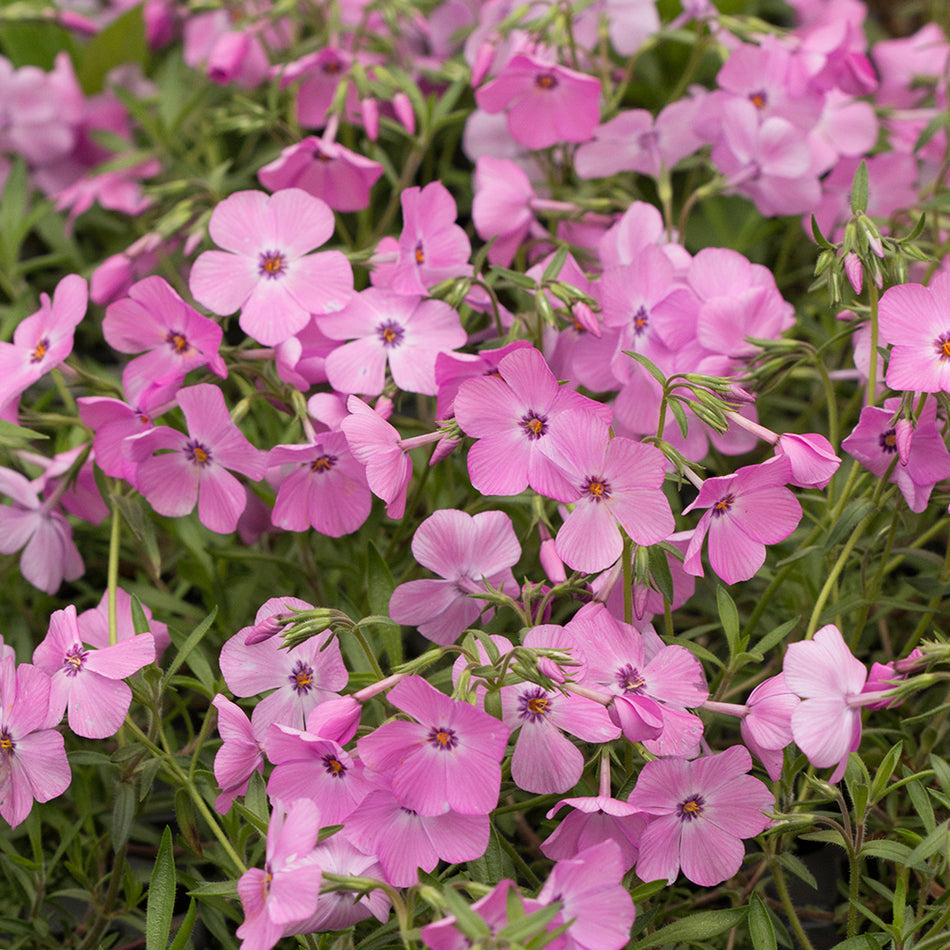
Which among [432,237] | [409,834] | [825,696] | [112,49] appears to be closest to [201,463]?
[432,237]

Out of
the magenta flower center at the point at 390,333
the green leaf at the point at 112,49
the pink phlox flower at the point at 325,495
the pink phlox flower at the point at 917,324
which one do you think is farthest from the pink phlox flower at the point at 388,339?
the green leaf at the point at 112,49

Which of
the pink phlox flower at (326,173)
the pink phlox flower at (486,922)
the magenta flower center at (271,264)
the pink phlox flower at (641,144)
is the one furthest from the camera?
the pink phlox flower at (641,144)

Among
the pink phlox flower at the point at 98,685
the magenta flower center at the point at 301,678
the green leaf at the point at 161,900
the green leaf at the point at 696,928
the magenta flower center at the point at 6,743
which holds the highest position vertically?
the pink phlox flower at the point at 98,685

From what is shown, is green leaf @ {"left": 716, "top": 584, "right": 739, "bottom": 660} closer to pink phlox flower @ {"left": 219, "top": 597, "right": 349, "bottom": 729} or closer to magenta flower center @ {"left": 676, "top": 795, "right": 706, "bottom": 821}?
magenta flower center @ {"left": 676, "top": 795, "right": 706, "bottom": 821}

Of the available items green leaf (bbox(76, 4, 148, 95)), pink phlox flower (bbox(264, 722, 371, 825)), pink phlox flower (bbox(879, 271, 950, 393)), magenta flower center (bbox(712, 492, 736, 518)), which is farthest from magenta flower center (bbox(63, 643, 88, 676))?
green leaf (bbox(76, 4, 148, 95))

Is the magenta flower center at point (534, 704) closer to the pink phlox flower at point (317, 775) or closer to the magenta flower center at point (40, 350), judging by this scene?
the pink phlox flower at point (317, 775)

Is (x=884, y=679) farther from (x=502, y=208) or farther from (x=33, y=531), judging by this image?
(x=33, y=531)

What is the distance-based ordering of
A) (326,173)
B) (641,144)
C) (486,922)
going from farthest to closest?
(641,144), (326,173), (486,922)

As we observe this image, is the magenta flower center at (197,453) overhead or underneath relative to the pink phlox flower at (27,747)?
overhead
